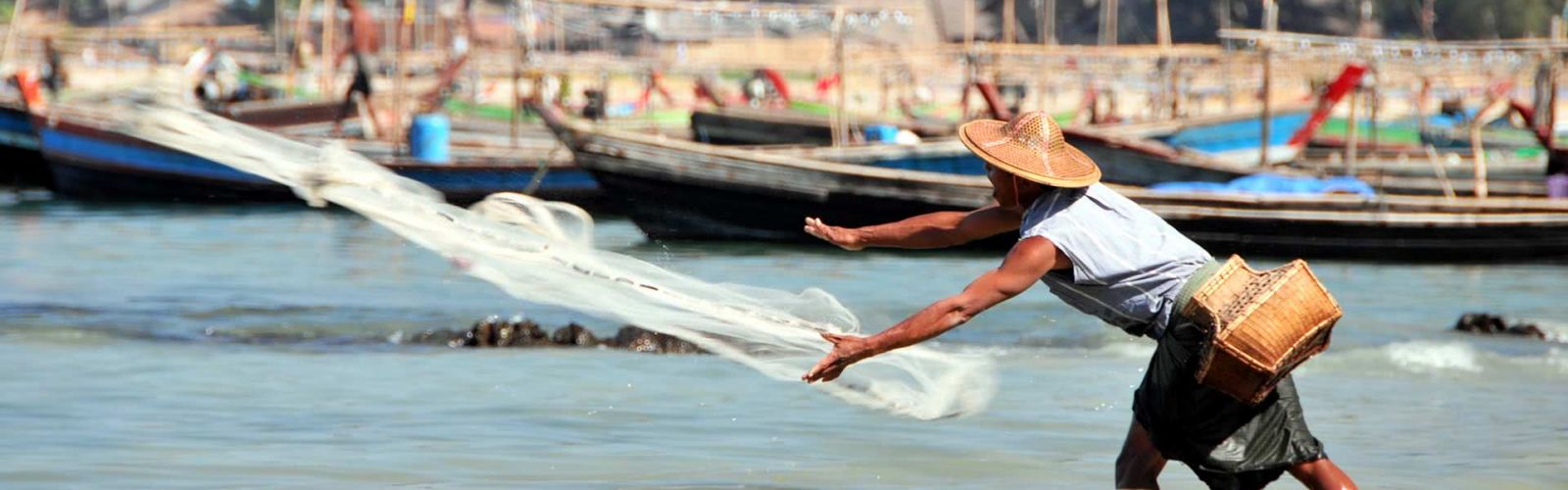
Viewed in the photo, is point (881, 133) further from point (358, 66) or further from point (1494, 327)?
point (1494, 327)

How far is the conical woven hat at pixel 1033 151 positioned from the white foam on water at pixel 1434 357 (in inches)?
220

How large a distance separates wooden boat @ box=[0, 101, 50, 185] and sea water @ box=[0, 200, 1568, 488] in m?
10.2

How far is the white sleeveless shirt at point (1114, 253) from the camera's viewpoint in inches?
160

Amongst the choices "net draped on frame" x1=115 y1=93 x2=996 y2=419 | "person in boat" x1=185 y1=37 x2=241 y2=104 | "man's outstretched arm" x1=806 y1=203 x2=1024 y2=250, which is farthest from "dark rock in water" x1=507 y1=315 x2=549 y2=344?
"person in boat" x1=185 y1=37 x2=241 y2=104

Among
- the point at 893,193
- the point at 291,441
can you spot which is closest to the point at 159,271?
the point at 893,193

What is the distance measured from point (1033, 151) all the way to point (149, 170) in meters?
18.8

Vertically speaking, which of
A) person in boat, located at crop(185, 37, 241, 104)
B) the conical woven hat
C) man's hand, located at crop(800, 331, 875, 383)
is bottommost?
person in boat, located at crop(185, 37, 241, 104)

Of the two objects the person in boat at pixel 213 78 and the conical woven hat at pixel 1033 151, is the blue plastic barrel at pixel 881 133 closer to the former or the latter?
the person in boat at pixel 213 78

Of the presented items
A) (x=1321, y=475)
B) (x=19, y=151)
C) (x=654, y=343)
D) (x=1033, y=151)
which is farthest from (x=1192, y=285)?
(x=19, y=151)

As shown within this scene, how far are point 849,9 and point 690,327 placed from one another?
14780mm

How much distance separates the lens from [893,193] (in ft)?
50.5

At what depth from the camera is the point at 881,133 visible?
2269cm

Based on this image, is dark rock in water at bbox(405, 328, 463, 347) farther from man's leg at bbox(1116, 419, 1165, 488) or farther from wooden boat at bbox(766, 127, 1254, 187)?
wooden boat at bbox(766, 127, 1254, 187)

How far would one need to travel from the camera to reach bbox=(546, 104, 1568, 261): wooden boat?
1513 centimetres
